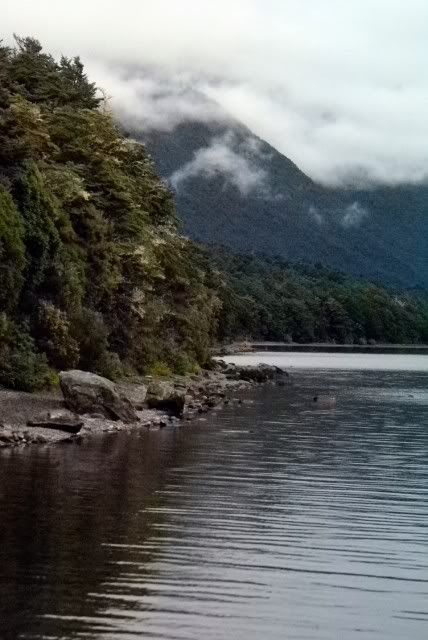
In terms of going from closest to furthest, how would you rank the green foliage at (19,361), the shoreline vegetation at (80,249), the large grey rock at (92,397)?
1. the large grey rock at (92,397)
2. the green foliage at (19,361)
3. the shoreline vegetation at (80,249)

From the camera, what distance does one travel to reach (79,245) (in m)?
60.4

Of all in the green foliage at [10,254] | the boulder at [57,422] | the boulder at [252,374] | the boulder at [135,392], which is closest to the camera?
the boulder at [57,422]

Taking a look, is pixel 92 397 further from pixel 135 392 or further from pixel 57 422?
pixel 135 392

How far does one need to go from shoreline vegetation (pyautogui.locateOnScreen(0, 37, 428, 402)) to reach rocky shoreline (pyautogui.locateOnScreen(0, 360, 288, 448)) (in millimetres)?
1626

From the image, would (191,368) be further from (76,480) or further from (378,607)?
(378,607)

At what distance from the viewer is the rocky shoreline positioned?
126 feet

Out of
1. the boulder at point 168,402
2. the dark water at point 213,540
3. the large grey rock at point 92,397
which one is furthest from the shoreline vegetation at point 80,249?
the dark water at point 213,540

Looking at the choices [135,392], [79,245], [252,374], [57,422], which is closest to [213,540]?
[57,422]

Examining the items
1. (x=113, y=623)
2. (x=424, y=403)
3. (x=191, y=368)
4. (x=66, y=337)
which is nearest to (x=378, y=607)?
(x=113, y=623)

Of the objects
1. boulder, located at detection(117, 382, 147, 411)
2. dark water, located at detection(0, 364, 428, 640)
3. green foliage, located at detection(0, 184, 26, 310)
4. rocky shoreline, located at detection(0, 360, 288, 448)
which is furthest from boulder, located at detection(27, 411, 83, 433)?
boulder, located at detection(117, 382, 147, 411)

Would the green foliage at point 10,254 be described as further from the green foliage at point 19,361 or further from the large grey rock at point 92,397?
the large grey rock at point 92,397

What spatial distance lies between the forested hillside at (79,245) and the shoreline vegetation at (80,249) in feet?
0.27

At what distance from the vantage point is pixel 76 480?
28531mm

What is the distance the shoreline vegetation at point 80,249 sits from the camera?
4944 cm
